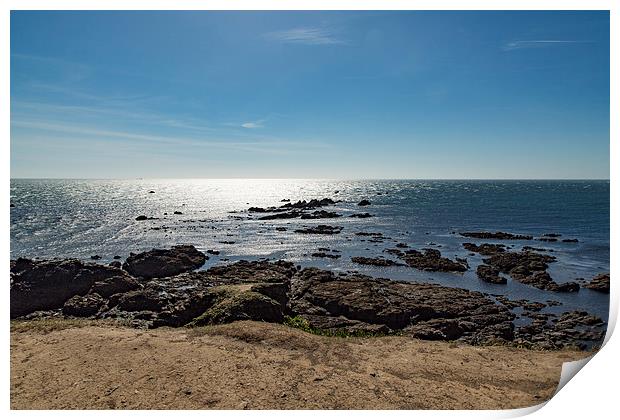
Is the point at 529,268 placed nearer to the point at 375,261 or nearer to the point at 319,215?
the point at 375,261

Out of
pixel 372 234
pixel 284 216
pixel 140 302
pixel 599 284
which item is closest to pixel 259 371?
pixel 140 302

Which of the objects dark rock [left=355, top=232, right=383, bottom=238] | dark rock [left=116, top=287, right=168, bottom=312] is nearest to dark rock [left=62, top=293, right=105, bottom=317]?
dark rock [left=116, top=287, right=168, bottom=312]

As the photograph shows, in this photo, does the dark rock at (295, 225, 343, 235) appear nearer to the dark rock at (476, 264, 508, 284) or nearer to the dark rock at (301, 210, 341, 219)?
the dark rock at (301, 210, 341, 219)

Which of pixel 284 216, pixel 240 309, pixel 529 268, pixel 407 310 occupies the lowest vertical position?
pixel 407 310

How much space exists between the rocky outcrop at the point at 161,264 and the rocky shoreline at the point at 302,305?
95.0 inches

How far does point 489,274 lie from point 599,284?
8622 millimetres

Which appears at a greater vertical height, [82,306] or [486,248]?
[486,248]

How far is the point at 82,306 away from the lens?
25406 millimetres

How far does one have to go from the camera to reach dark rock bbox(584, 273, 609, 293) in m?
31.7

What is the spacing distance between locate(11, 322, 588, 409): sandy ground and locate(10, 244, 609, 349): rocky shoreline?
3780 mm
